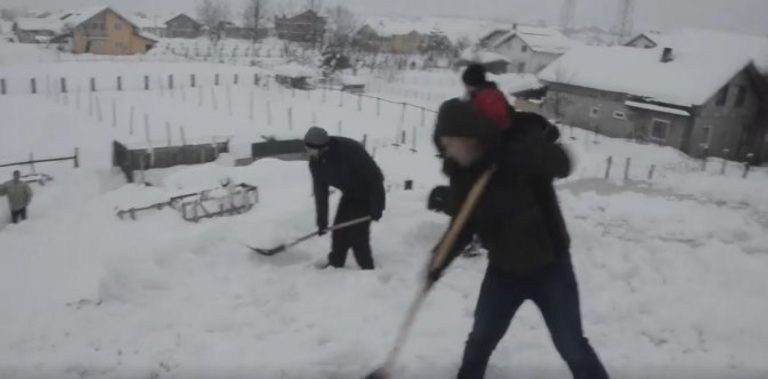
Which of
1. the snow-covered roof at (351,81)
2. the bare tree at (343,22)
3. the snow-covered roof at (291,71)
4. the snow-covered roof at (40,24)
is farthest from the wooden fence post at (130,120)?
the bare tree at (343,22)

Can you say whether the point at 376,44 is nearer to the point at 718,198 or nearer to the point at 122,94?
the point at 122,94

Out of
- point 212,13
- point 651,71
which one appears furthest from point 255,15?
point 651,71

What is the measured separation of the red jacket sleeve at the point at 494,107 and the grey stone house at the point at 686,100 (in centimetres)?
1661

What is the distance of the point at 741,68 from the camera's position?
16953mm

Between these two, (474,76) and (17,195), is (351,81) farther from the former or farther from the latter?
(474,76)

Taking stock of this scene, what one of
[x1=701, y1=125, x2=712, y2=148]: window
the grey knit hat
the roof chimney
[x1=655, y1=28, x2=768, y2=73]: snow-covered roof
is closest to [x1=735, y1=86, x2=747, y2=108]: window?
[x1=655, y1=28, x2=768, y2=73]: snow-covered roof

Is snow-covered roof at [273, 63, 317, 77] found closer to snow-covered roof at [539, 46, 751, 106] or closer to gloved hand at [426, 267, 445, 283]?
snow-covered roof at [539, 46, 751, 106]

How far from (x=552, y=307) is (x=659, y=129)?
57.6 feet

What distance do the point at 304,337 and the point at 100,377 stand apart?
0.87 m

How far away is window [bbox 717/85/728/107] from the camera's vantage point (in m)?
16.9

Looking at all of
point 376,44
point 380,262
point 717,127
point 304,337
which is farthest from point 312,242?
point 376,44

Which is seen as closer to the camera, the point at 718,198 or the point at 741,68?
the point at 718,198

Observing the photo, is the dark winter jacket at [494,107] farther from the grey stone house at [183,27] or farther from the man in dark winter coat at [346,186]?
the grey stone house at [183,27]

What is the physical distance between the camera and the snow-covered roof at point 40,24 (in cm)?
1745
